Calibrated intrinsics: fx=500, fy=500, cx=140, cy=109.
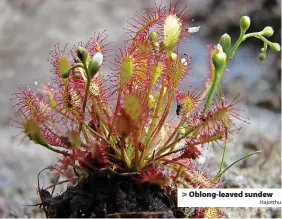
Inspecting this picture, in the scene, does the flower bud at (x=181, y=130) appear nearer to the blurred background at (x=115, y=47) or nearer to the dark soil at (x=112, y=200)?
the dark soil at (x=112, y=200)

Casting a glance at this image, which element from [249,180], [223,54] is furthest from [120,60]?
[249,180]

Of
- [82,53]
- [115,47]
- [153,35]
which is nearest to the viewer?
[82,53]

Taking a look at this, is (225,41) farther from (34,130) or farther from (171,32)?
(34,130)

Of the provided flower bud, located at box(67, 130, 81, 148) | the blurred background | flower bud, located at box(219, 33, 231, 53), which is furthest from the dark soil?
the blurred background

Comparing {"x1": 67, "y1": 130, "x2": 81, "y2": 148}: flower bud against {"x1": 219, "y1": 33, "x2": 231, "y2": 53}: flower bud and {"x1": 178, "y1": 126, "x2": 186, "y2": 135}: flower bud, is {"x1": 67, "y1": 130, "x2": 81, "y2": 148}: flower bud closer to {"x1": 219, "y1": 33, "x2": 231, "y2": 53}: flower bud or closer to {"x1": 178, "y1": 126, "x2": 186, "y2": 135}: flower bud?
{"x1": 178, "y1": 126, "x2": 186, "y2": 135}: flower bud

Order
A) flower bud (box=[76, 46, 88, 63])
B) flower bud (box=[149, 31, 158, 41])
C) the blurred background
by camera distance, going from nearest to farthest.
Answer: flower bud (box=[76, 46, 88, 63]) → flower bud (box=[149, 31, 158, 41]) → the blurred background

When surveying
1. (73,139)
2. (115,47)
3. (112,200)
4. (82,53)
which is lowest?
(112,200)

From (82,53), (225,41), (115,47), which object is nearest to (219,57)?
(225,41)
